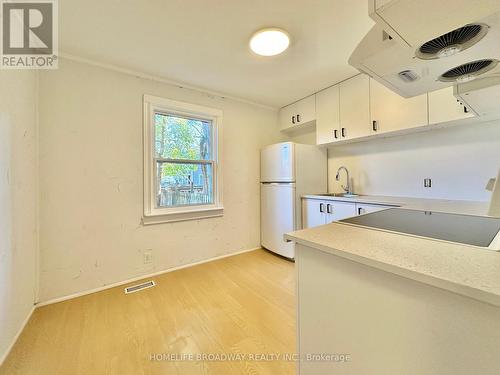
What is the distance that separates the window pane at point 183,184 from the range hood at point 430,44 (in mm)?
2296

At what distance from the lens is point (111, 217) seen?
216 cm

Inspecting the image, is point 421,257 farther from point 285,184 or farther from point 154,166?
point 154,166

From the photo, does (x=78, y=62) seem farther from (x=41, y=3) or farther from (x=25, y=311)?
(x=25, y=311)

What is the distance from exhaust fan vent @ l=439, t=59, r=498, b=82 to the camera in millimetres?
739

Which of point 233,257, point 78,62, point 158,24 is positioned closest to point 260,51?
point 158,24

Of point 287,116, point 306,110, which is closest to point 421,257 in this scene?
point 306,110

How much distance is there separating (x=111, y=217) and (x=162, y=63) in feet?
5.58

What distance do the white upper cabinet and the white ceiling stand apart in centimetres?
48

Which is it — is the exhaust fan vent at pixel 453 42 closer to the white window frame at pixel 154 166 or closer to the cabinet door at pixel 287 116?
the white window frame at pixel 154 166

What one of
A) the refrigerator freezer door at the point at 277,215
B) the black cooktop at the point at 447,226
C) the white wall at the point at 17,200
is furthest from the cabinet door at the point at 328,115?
the white wall at the point at 17,200

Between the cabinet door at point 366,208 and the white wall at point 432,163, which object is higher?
the white wall at point 432,163

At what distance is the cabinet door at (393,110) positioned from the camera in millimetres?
1966

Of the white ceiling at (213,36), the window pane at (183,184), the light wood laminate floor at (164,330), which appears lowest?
the light wood laminate floor at (164,330)

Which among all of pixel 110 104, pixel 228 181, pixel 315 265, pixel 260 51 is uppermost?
pixel 260 51
